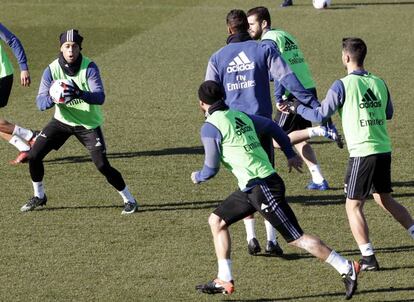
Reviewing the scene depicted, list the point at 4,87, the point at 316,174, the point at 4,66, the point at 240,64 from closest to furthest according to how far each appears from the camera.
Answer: the point at 240,64, the point at 316,174, the point at 4,66, the point at 4,87

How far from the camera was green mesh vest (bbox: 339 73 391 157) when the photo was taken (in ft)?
36.8

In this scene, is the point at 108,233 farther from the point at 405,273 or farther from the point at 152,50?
the point at 152,50

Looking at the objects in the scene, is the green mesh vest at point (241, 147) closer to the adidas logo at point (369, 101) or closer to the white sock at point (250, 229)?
the adidas logo at point (369, 101)

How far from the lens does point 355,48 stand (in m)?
11.2

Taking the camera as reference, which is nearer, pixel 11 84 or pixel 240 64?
pixel 240 64

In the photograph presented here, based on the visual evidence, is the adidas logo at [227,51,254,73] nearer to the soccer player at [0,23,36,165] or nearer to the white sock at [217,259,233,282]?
the white sock at [217,259,233,282]

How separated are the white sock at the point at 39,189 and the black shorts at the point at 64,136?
0.44m

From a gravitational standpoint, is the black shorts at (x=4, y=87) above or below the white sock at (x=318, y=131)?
above

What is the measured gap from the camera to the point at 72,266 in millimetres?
11836

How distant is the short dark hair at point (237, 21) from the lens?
11820 mm

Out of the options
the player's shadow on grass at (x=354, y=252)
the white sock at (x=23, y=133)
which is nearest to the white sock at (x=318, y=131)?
the player's shadow on grass at (x=354, y=252)

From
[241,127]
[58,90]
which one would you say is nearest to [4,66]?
[58,90]

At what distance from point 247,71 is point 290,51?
2664 millimetres

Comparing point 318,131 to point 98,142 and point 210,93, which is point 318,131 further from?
point 210,93
